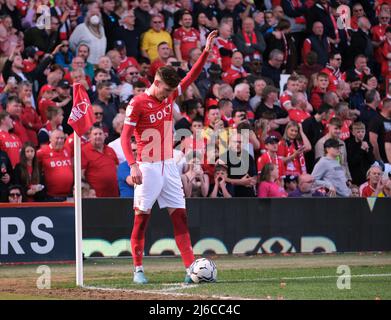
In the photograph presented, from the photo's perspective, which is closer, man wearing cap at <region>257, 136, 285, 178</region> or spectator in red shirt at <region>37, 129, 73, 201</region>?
spectator in red shirt at <region>37, 129, 73, 201</region>

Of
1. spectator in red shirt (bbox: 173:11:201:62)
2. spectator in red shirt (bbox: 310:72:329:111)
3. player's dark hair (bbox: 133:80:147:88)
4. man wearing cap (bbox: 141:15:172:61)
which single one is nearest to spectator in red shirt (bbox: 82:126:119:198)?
player's dark hair (bbox: 133:80:147:88)

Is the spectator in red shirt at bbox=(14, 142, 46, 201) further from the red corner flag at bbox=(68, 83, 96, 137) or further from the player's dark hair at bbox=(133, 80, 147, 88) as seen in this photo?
the red corner flag at bbox=(68, 83, 96, 137)

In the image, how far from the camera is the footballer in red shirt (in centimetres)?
1308

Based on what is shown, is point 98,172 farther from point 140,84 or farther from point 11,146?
point 140,84

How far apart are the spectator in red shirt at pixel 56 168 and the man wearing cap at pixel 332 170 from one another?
455cm

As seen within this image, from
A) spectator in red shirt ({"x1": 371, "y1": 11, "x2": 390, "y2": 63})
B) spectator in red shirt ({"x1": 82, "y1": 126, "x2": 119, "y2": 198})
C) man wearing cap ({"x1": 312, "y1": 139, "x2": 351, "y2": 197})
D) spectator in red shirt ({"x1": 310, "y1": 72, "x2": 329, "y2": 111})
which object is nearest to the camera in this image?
spectator in red shirt ({"x1": 82, "y1": 126, "x2": 119, "y2": 198})

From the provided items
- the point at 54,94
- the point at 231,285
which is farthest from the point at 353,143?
the point at 231,285

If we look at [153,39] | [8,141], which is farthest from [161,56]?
[8,141]

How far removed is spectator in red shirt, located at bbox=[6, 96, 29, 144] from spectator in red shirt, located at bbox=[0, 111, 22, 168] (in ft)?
0.80

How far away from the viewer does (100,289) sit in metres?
12.4

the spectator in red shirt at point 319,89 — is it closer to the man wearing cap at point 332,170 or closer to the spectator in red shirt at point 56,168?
the man wearing cap at point 332,170

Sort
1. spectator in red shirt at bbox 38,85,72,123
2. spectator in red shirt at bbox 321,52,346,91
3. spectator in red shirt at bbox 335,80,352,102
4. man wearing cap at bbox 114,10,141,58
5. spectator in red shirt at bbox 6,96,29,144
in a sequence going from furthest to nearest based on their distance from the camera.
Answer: spectator in red shirt at bbox 321,52,346,91, spectator in red shirt at bbox 335,80,352,102, man wearing cap at bbox 114,10,141,58, spectator in red shirt at bbox 38,85,72,123, spectator in red shirt at bbox 6,96,29,144
